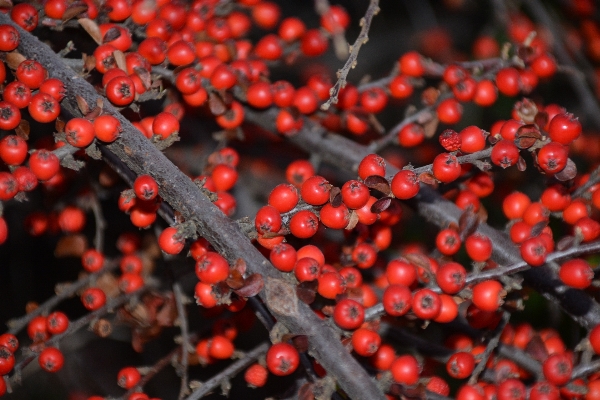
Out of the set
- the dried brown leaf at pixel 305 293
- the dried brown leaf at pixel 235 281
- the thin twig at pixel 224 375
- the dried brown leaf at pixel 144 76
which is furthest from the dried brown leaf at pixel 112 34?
the thin twig at pixel 224 375

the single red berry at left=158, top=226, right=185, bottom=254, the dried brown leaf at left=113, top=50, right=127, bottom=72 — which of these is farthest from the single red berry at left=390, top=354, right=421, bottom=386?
the dried brown leaf at left=113, top=50, right=127, bottom=72

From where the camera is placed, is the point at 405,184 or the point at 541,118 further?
the point at 541,118

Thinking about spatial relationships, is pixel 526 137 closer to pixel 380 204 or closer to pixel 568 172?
pixel 568 172

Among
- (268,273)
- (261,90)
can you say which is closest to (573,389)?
(268,273)

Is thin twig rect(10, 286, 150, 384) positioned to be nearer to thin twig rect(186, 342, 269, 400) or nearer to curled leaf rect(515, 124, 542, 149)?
thin twig rect(186, 342, 269, 400)

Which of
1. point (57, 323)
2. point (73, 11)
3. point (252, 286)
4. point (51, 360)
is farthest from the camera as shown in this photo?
point (57, 323)

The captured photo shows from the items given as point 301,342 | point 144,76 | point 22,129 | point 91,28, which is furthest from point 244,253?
point 91,28
